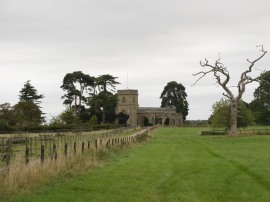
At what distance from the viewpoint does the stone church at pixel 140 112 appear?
134750 millimetres

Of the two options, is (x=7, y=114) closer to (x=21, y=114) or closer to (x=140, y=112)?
(x=21, y=114)

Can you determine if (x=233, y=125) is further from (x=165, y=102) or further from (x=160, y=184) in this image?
(x=165, y=102)

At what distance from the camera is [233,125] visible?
54.2 metres

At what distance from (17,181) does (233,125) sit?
145 ft

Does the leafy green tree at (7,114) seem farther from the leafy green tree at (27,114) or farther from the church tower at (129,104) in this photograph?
the church tower at (129,104)

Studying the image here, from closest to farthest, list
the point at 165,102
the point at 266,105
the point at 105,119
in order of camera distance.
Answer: the point at 266,105, the point at 105,119, the point at 165,102

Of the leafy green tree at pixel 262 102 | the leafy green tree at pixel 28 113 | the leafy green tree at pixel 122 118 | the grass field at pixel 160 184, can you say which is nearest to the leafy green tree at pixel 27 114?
the leafy green tree at pixel 28 113

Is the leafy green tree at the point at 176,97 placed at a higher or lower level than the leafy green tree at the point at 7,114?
higher

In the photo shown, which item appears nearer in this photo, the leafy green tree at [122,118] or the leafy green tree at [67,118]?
the leafy green tree at [67,118]

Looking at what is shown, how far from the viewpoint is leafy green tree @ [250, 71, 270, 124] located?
349 feet

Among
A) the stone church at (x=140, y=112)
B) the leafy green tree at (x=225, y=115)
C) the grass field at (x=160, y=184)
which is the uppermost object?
the stone church at (x=140, y=112)

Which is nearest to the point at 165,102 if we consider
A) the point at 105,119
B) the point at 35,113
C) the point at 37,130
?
the point at 105,119

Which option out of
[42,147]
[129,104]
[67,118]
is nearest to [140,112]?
[129,104]

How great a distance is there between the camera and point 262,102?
108125mm
